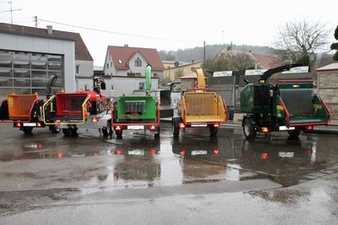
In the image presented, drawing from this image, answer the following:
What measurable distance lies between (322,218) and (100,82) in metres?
17.1

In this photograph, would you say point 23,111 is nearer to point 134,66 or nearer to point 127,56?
point 134,66

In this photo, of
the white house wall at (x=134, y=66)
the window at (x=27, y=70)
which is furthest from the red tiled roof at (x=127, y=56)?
the window at (x=27, y=70)

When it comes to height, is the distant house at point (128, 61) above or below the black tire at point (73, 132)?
above

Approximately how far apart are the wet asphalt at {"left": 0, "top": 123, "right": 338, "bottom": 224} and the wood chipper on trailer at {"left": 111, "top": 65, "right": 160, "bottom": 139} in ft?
3.20

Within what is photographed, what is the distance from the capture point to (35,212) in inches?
287

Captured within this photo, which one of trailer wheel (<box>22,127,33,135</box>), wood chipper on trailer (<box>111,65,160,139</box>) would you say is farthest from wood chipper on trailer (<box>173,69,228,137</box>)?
trailer wheel (<box>22,127,33,135</box>)

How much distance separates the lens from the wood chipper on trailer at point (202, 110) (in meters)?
18.3

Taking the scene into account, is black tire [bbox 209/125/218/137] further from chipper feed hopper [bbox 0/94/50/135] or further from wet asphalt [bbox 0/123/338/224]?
chipper feed hopper [bbox 0/94/50/135]

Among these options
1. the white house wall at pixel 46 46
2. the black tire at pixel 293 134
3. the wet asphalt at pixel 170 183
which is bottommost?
the wet asphalt at pixel 170 183

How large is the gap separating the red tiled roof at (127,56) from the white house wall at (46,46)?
160 ft

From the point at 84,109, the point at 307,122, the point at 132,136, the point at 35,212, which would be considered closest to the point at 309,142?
the point at 307,122

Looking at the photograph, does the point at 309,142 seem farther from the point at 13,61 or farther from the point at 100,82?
the point at 13,61

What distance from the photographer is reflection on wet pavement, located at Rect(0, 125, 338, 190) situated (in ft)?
33.3

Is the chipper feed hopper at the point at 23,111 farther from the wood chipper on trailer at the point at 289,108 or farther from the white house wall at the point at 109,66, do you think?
the white house wall at the point at 109,66
